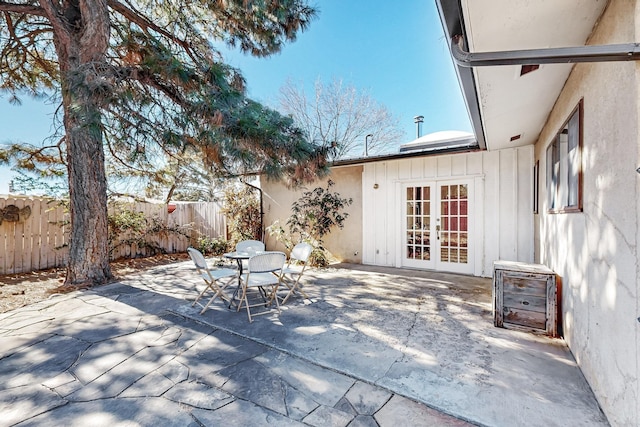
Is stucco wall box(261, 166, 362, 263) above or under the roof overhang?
under

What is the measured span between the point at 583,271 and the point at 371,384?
2.08 metres

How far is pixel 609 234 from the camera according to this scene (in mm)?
1939

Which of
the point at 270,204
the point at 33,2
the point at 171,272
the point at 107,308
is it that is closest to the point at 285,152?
the point at 107,308

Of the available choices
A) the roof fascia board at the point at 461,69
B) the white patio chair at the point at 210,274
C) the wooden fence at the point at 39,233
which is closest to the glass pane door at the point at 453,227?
the roof fascia board at the point at 461,69

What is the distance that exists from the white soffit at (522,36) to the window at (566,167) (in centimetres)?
50

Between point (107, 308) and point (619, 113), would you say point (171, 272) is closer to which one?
point (107, 308)

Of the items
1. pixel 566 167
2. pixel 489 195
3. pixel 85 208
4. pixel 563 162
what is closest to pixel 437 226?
pixel 489 195

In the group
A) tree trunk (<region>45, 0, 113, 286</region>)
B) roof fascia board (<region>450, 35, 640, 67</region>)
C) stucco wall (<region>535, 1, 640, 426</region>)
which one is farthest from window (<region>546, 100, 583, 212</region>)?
tree trunk (<region>45, 0, 113, 286</region>)

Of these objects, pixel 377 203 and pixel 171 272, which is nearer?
pixel 171 272

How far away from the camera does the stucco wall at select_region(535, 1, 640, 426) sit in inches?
63.0

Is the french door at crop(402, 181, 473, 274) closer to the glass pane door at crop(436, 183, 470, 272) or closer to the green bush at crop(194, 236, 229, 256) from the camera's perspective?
the glass pane door at crop(436, 183, 470, 272)

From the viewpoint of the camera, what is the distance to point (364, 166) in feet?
24.1

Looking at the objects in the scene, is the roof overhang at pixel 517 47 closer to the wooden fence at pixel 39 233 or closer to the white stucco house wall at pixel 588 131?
the white stucco house wall at pixel 588 131

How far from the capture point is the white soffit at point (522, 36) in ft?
6.24
